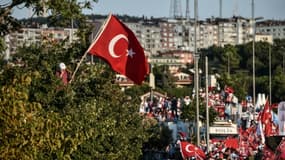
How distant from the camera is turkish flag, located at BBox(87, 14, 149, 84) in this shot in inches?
616

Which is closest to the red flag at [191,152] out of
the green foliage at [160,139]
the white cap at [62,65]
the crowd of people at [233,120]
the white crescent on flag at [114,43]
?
the crowd of people at [233,120]

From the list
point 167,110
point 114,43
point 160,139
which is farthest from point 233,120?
point 114,43

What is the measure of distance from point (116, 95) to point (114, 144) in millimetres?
4363

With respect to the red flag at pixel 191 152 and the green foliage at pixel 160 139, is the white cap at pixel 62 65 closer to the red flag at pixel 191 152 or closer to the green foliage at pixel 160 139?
the red flag at pixel 191 152

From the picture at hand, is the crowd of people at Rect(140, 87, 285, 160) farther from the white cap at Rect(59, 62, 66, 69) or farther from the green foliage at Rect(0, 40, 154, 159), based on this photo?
the white cap at Rect(59, 62, 66, 69)

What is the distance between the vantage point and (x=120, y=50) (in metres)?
15.6

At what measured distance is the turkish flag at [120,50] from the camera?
51.3ft

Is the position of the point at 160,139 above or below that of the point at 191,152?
below

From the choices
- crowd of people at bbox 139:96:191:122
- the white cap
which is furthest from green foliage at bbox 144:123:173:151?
the white cap

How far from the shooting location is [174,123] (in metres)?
45.1

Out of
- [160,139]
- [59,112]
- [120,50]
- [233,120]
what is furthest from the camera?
[233,120]

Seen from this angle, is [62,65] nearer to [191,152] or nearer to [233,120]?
[191,152]

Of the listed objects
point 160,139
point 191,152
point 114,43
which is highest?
point 114,43

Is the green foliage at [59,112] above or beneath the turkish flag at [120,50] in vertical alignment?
beneath
